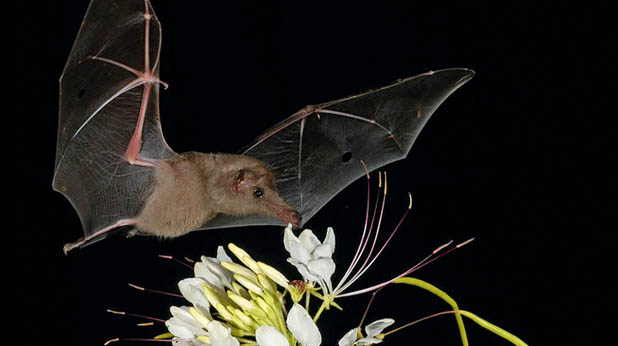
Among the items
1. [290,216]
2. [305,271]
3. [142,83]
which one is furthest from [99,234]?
[305,271]

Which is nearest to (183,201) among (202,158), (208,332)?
(202,158)

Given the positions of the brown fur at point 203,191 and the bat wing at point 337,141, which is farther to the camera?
the bat wing at point 337,141

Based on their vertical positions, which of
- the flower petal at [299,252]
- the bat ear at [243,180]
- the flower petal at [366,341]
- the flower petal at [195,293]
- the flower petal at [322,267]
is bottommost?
the flower petal at [366,341]

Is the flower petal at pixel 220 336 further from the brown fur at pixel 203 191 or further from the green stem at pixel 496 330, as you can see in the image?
the brown fur at pixel 203 191

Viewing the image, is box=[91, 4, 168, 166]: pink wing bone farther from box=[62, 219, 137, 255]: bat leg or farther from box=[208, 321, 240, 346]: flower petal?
box=[208, 321, 240, 346]: flower petal

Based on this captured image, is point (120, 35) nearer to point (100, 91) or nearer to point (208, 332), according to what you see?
point (100, 91)

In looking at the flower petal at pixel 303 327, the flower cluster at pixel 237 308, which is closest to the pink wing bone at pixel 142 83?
the flower cluster at pixel 237 308

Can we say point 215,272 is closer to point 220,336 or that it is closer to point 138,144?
point 220,336
